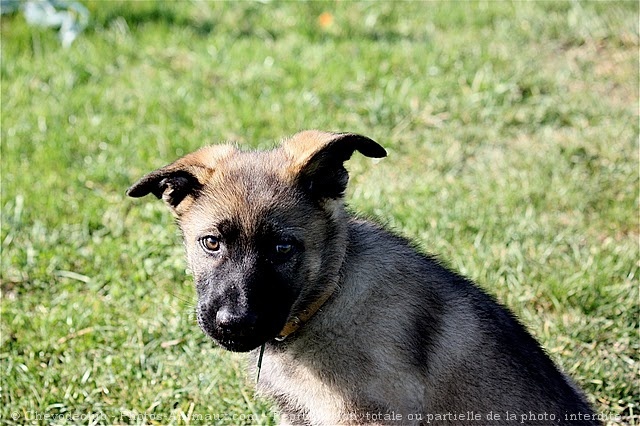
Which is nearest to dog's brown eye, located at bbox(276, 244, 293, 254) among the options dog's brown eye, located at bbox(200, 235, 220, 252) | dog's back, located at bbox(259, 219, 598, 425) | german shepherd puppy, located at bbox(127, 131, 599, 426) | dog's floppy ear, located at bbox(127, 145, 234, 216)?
german shepherd puppy, located at bbox(127, 131, 599, 426)

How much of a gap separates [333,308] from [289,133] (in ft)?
10.0

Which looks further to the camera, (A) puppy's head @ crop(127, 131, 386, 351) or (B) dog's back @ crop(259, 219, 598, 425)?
(B) dog's back @ crop(259, 219, 598, 425)

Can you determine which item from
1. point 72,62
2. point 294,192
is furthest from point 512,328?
point 72,62

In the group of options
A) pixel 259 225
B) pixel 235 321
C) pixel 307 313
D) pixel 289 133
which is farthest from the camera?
pixel 289 133

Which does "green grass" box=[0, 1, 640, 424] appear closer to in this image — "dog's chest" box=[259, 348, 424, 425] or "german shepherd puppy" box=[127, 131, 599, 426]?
"dog's chest" box=[259, 348, 424, 425]

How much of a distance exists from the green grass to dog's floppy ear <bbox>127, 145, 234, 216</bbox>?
42.1 inches

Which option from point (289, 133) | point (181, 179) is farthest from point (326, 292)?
point (289, 133)

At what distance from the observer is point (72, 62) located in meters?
7.41

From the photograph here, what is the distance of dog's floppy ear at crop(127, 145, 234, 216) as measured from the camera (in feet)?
11.9

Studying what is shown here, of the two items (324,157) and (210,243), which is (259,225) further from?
(324,157)

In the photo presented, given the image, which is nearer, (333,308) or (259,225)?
(259,225)

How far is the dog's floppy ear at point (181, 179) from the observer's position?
362 cm

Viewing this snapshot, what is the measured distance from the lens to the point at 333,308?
3703 millimetres

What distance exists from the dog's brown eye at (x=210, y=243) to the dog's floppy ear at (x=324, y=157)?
39cm
